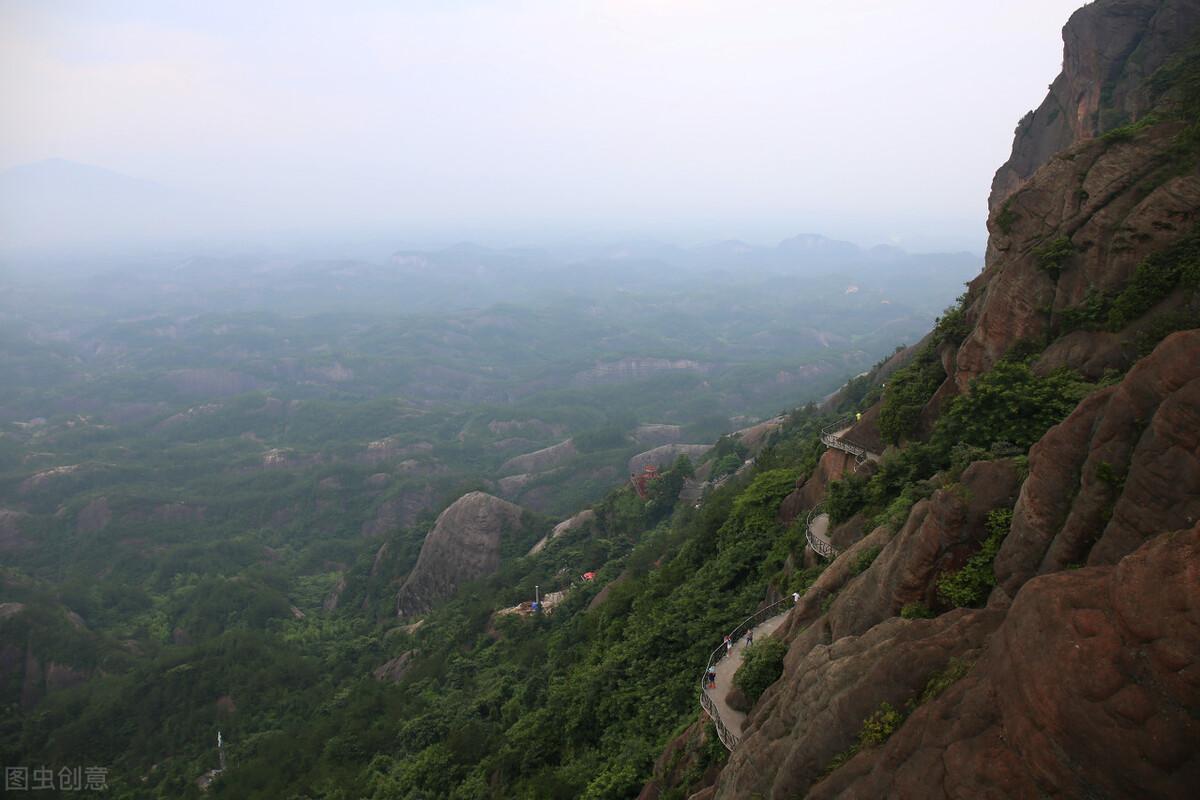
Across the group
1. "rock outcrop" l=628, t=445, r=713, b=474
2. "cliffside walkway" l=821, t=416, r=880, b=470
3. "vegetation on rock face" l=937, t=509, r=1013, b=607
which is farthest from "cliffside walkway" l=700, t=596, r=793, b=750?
"rock outcrop" l=628, t=445, r=713, b=474

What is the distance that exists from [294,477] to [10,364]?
415 feet

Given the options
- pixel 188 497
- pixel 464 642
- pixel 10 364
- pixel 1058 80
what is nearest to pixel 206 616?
pixel 464 642

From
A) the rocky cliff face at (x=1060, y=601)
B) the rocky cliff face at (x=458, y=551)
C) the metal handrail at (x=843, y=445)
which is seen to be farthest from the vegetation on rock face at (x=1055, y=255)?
the rocky cliff face at (x=458, y=551)

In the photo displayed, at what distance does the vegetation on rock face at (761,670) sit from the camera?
14.2m

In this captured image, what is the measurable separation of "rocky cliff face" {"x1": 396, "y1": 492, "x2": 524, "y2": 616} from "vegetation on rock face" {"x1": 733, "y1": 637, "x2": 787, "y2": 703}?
38.7m

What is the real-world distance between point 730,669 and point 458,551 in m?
38.7

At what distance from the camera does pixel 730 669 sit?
55.2 ft

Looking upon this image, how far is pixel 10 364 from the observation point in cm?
16912

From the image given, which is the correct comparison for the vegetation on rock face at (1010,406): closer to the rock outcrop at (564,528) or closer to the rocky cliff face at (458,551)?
the rock outcrop at (564,528)

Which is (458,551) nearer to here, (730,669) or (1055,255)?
(730,669)

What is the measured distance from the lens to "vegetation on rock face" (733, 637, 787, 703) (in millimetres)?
14188

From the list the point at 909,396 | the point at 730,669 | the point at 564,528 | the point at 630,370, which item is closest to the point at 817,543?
the point at 730,669

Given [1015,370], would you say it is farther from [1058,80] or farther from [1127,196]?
[1058,80]

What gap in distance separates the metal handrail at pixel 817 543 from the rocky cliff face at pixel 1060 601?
3.40ft
